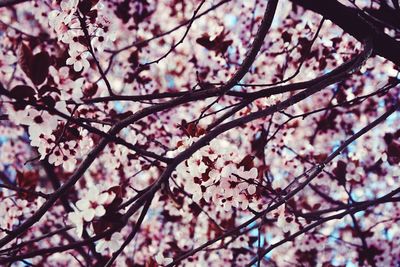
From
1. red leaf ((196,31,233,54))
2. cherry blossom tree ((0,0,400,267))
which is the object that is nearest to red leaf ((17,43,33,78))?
cherry blossom tree ((0,0,400,267))

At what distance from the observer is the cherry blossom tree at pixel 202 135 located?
1918 mm

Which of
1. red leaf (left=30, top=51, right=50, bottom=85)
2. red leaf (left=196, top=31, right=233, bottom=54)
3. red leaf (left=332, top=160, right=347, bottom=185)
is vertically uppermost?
red leaf (left=196, top=31, right=233, bottom=54)

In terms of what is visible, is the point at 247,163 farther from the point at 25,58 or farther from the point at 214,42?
the point at 25,58

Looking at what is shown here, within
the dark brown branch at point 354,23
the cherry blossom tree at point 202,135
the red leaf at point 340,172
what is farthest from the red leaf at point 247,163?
the red leaf at point 340,172

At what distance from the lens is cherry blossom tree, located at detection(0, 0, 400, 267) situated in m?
1.92

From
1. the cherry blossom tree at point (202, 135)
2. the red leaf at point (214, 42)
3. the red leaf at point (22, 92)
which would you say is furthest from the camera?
the red leaf at point (214, 42)

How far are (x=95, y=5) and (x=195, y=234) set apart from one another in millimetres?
3224

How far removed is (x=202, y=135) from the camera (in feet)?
7.91

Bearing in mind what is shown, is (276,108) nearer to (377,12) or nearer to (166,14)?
(377,12)

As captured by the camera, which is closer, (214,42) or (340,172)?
(214,42)

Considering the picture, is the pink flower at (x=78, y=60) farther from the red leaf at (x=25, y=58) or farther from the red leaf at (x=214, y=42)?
the red leaf at (x=214, y=42)

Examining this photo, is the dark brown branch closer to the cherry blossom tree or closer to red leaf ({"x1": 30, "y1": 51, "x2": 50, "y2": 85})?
the cherry blossom tree

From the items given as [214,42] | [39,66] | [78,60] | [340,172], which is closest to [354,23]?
[214,42]

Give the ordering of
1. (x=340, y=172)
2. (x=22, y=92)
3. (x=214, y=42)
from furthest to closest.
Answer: (x=340, y=172) < (x=214, y=42) < (x=22, y=92)
